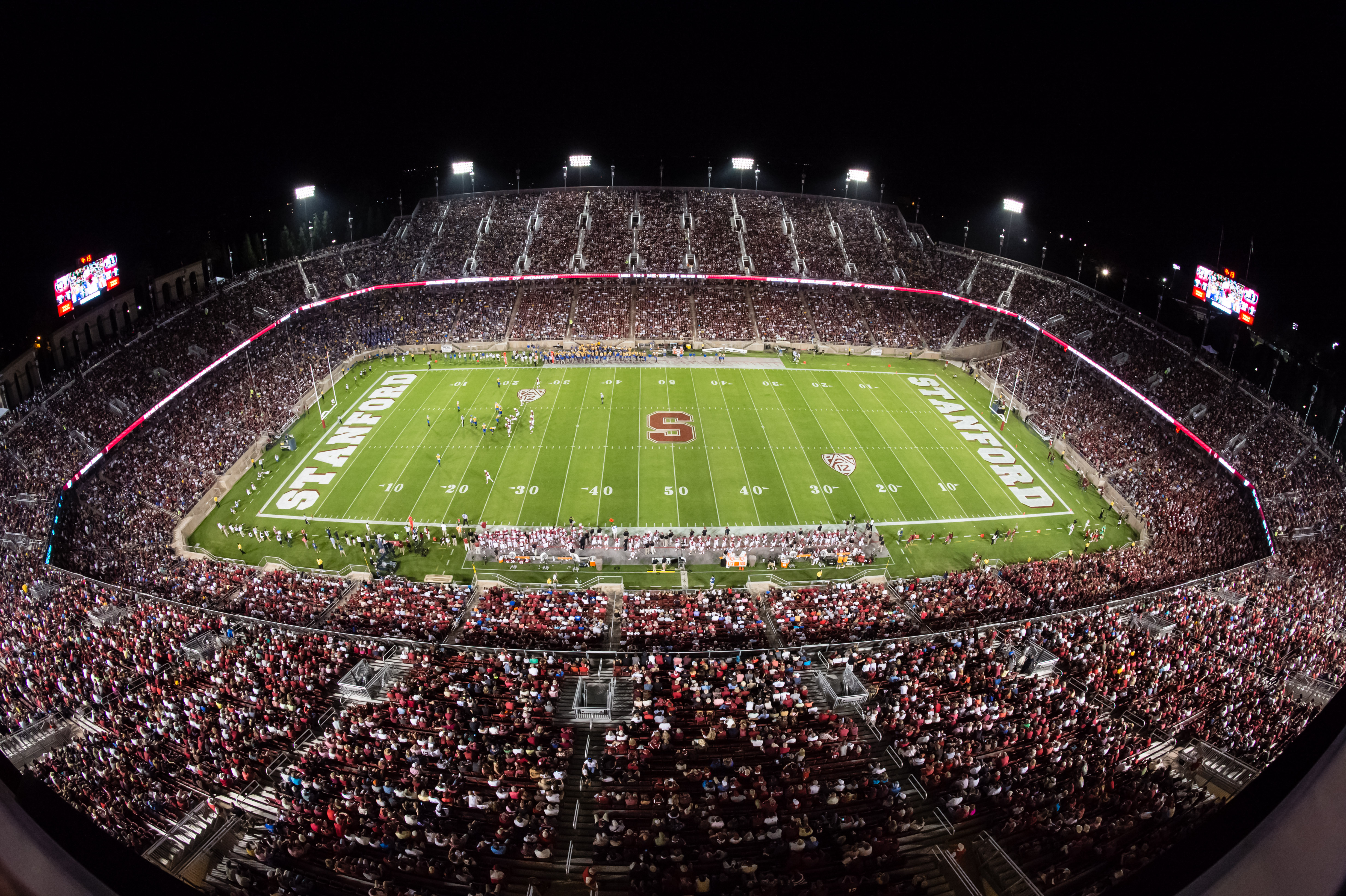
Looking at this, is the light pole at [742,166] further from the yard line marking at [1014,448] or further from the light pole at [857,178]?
the yard line marking at [1014,448]

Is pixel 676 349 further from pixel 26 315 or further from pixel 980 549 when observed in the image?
pixel 26 315

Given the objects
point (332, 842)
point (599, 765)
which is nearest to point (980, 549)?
point (599, 765)

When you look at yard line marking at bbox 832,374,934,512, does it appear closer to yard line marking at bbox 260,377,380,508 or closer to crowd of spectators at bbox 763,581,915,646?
crowd of spectators at bbox 763,581,915,646

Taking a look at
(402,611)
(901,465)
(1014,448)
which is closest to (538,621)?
(402,611)

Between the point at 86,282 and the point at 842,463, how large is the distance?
42.1 meters

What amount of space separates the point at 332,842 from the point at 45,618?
15513 mm

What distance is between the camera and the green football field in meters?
32.8

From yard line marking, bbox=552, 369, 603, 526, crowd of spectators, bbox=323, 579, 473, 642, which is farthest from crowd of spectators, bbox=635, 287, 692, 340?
crowd of spectators, bbox=323, 579, 473, 642

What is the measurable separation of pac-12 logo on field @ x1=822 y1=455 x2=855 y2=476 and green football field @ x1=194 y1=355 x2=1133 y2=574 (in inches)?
4.3

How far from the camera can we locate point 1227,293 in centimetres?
3850

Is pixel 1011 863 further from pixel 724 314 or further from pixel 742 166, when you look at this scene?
pixel 742 166

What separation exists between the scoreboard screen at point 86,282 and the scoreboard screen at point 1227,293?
61597mm

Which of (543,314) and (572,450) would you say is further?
(543,314)

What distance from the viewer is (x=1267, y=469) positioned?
107ft
